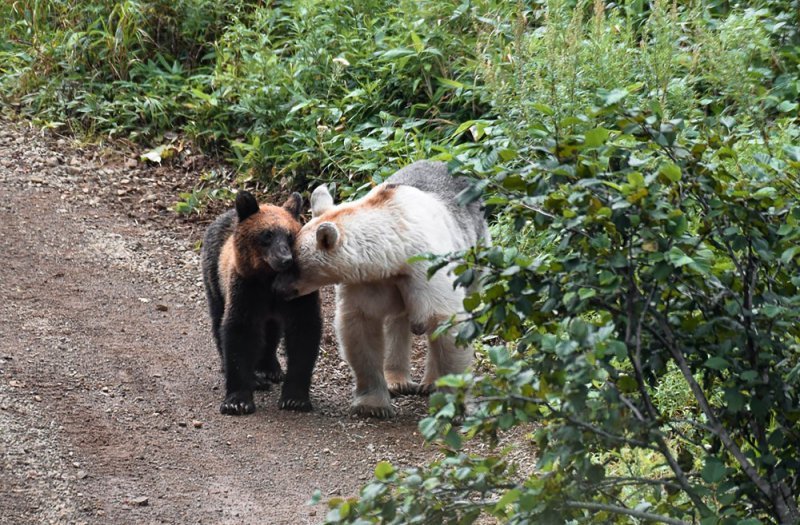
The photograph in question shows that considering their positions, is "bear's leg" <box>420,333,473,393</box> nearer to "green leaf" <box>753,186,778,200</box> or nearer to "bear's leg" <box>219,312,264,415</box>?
"bear's leg" <box>219,312,264,415</box>

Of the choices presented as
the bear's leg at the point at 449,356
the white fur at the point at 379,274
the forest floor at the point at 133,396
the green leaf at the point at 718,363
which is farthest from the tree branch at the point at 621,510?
the bear's leg at the point at 449,356

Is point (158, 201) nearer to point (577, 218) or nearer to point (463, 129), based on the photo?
point (463, 129)

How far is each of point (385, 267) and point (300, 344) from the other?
758mm

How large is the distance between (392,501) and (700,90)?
661 cm

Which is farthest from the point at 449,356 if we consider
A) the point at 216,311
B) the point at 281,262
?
the point at 216,311

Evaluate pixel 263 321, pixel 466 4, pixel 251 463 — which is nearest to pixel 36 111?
pixel 466 4

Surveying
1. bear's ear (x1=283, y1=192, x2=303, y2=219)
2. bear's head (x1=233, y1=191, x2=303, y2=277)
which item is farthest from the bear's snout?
bear's ear (x1=283, y1=192, x2=303, y2=219)

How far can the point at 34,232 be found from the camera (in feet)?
30.8

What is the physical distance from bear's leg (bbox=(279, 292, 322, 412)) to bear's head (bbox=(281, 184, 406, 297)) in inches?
9.8

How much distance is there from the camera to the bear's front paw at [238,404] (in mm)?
6789

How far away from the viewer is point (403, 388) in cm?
732

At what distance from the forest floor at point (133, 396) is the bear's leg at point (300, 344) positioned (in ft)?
0.39

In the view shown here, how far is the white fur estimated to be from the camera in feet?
21.2

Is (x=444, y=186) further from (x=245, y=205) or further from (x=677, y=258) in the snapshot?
(x=677, y=258)
